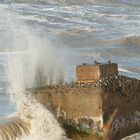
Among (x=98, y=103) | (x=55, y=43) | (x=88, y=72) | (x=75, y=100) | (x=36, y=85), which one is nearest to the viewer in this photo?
(x=98, y=103)

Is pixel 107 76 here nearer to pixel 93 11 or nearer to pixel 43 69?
pixel 43 69

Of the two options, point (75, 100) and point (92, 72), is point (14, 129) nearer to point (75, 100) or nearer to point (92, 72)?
point (75, 100)

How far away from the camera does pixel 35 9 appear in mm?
62156

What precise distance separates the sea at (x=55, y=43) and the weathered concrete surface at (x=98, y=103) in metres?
0.30

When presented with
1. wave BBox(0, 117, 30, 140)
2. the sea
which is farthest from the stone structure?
wave BBox(0, 117, 30, 140)

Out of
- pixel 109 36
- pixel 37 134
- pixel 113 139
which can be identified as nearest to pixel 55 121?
pixel 37 134

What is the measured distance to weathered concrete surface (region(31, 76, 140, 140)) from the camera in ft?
32.5

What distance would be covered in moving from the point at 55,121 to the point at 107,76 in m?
1.34

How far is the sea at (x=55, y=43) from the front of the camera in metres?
12.6

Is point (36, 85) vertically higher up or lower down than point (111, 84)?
lower down

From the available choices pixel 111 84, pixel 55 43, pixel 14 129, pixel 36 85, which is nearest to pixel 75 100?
pixel 111 84

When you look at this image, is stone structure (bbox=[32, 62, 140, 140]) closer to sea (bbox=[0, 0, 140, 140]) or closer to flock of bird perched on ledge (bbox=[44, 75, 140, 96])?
flock of bird perched on ledge (bbox=[44, 75, 140, 96])

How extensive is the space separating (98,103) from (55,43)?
27.3 m

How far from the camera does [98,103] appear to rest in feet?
32.1
